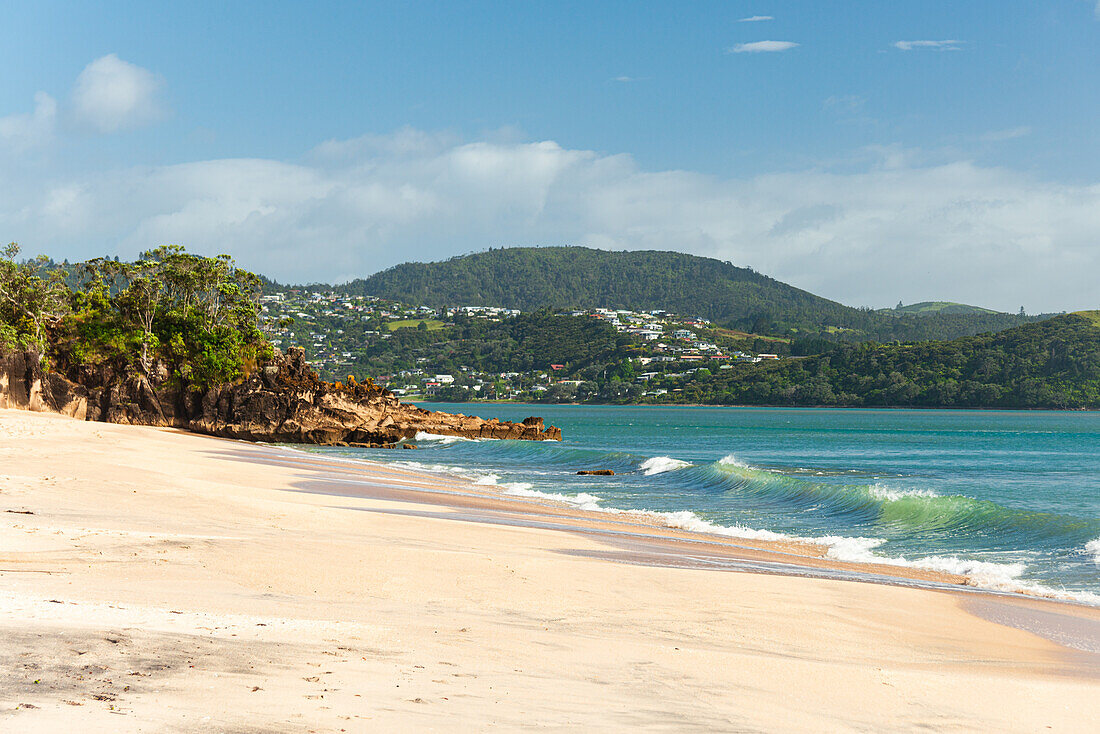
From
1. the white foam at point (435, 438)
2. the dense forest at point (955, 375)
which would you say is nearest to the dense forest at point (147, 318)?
the white foam at point (435, 438)

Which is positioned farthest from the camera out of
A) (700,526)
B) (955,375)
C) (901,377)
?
(901,377)

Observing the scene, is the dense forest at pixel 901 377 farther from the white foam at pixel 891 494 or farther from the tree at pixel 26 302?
the tree at pixel 26 302

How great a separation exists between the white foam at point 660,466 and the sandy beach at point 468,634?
2053cm

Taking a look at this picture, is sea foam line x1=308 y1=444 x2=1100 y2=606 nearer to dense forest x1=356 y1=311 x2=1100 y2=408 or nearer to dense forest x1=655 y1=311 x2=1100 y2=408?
dense forest x1=655 y1=311 x2=1100 y2=408

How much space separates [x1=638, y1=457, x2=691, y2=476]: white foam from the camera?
36438mm

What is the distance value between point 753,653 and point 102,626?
5.70 metres

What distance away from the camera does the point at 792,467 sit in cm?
4078

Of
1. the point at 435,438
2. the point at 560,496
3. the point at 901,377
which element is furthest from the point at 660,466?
the point at 901,377

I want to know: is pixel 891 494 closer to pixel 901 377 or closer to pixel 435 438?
pixel 435 438

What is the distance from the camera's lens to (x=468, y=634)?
23.6 ft

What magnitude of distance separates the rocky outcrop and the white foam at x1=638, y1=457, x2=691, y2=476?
978 inches

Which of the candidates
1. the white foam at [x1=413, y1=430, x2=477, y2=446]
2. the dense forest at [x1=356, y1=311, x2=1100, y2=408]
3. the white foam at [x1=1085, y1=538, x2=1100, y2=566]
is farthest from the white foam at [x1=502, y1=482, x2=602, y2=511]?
the dense forest at [x1=356, y1=311, x2=1100, y2=408]

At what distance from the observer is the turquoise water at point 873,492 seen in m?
16.7

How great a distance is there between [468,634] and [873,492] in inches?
833
